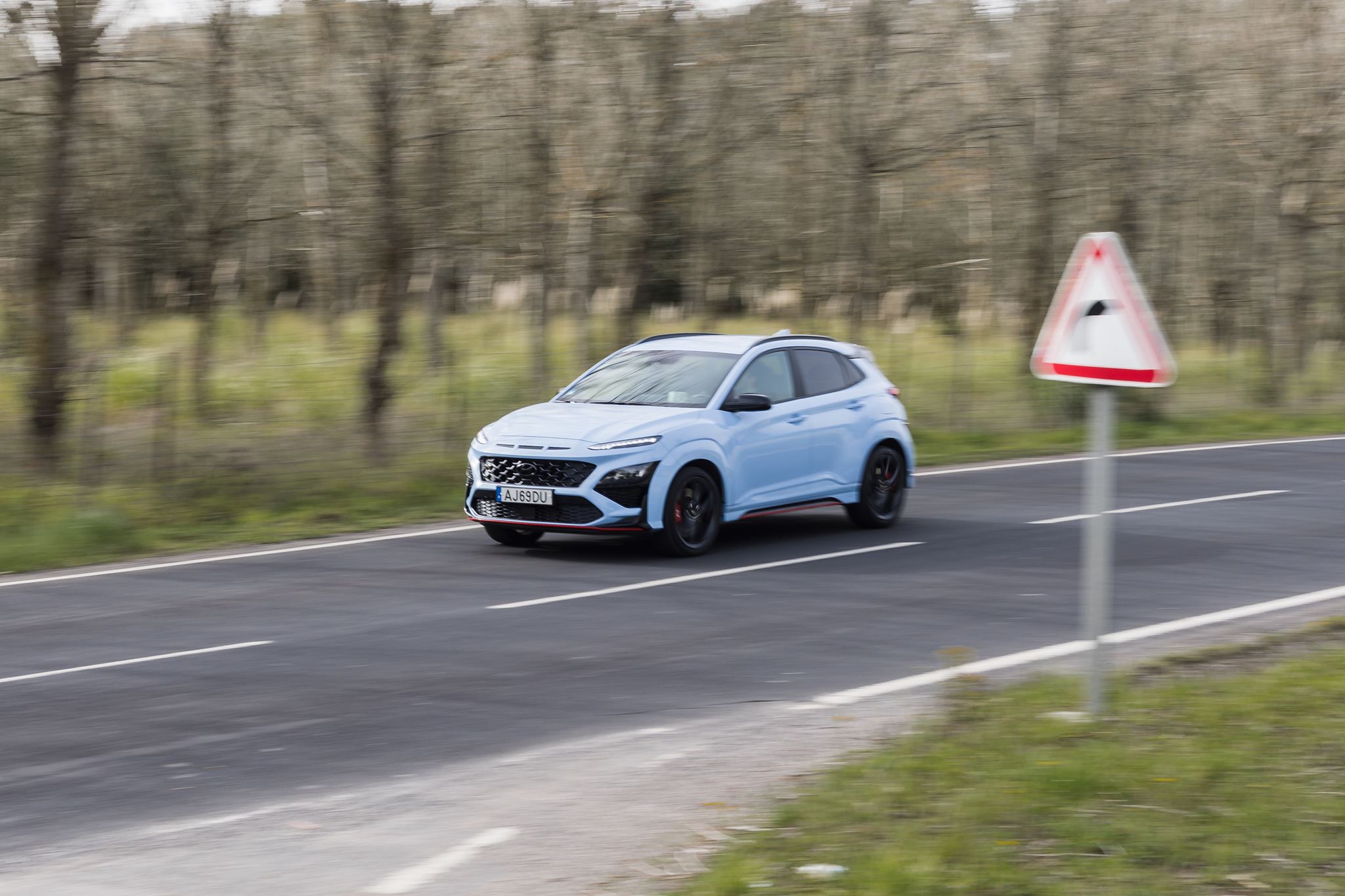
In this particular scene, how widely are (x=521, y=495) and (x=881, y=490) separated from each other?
3.63 m

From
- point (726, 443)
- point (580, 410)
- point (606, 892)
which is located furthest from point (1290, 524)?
point (606, 892)

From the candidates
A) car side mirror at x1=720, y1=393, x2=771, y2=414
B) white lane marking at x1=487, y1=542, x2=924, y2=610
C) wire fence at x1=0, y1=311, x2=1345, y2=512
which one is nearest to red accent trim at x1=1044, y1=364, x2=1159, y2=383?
white lane marking at x1=487, y1=542, x2=924, y2=610

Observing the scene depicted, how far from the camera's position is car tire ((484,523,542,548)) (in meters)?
13.0

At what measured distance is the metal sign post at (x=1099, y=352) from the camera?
6.69m

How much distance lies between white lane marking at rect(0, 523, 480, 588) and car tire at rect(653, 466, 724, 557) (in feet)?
8.64

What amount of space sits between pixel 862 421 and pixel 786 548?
164 centimetres

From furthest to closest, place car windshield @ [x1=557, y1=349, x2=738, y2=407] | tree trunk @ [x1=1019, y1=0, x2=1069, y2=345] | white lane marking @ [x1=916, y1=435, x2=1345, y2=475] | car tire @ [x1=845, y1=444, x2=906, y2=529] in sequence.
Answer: tree trunk @ [x1=1019, y1=0, x2=1069, y2=345], white lane marking @ [x1=916, y1=435, x2=1345, y2=475], car tire @ [x1=845, y1=444, x2=906, y2=529], car windshield @ [x1=557, y1=349, x2=738, y2=407]

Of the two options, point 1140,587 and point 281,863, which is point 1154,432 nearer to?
point 1140,587

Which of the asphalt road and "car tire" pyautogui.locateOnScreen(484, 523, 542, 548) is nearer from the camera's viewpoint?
the asphalt road

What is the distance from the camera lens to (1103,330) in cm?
679

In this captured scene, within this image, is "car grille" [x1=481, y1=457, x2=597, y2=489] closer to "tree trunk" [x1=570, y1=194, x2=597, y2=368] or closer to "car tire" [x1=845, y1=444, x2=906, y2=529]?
"car tire" [x1=845, y1=444, x2=906, y2=529]

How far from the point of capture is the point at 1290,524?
48.4 feet

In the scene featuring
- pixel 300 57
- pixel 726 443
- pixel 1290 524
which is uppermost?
pixel 300 57

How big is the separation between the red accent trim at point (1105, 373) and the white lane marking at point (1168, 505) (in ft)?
24.7
